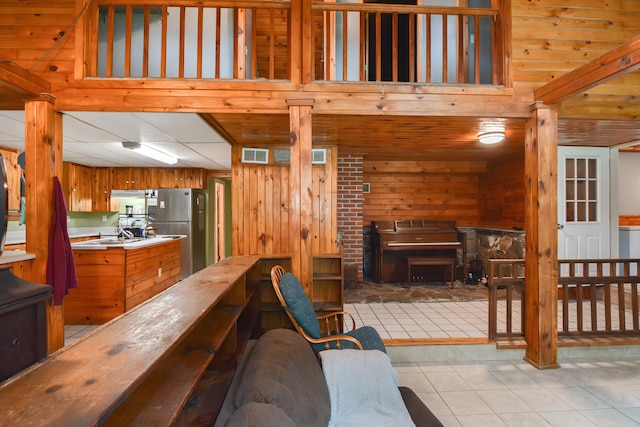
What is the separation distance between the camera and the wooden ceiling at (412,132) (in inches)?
116

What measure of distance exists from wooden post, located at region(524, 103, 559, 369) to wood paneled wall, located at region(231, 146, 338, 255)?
6.74 ft

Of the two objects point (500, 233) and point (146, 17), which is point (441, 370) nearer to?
point (500, 233)

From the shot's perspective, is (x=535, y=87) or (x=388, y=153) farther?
(x=388, y=153)

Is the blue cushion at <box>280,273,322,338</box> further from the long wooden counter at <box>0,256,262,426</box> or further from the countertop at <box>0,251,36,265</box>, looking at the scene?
the countertop at <box>0,251,36,265</box>

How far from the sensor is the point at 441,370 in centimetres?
258

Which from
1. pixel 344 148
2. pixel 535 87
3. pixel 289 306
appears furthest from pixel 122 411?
pixel 344 148

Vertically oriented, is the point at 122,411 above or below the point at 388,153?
below

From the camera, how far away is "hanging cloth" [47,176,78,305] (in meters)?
2.45

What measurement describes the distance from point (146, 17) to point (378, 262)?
4299 millimetres

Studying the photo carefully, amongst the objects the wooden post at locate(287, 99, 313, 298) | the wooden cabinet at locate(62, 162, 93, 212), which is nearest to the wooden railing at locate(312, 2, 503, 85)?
the wooden post at locate(287, 99, 313, 298)

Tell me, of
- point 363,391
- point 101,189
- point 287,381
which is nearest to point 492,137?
point 363,391

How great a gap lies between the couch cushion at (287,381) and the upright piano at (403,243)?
3.81 m

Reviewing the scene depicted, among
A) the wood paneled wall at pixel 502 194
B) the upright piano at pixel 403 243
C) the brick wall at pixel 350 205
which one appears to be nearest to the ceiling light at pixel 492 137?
the wood paneled wall at pixel 502 194

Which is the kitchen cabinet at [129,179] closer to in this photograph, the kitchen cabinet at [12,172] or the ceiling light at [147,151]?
the ceiling light at [147,151]
